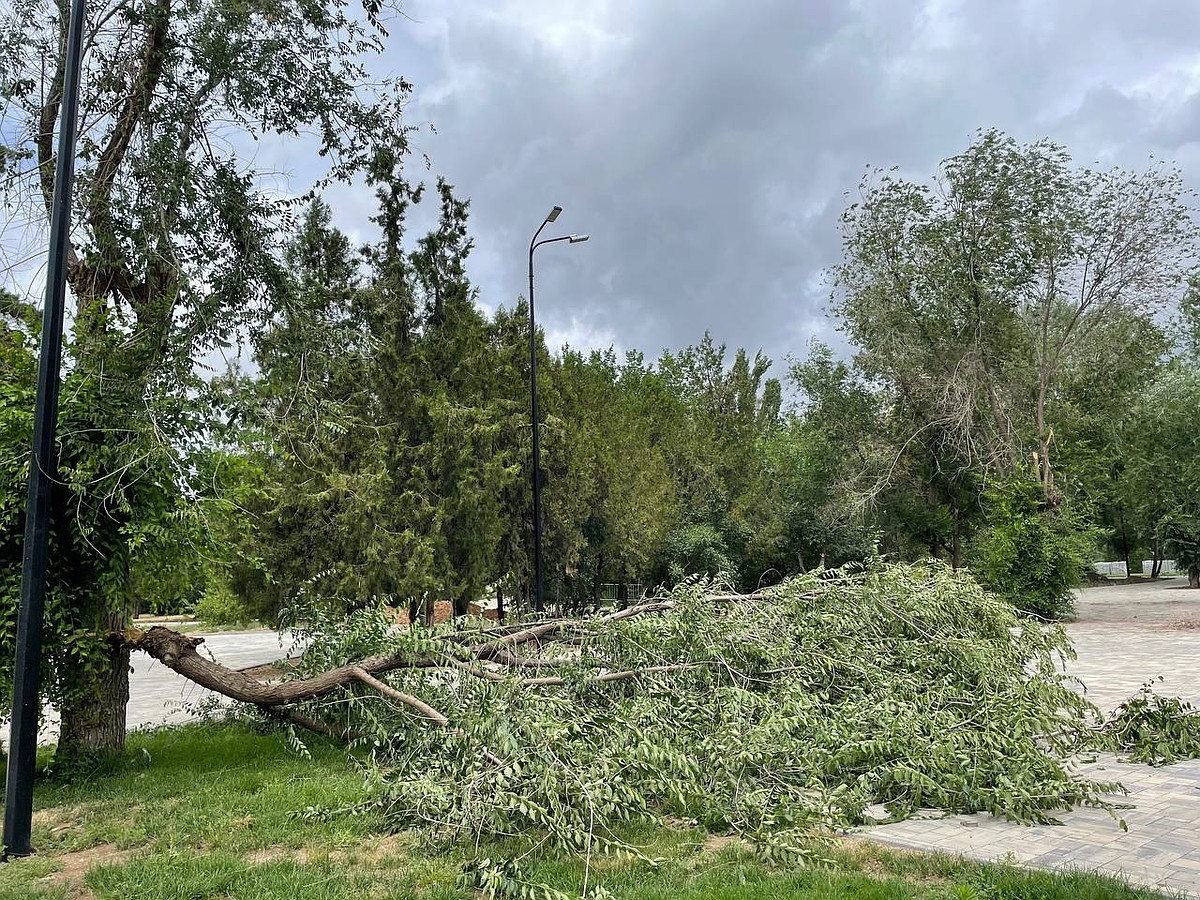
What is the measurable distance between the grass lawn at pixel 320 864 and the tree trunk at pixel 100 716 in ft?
2.06

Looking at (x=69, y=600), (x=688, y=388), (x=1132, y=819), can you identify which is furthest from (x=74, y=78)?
(x=688, y=388)

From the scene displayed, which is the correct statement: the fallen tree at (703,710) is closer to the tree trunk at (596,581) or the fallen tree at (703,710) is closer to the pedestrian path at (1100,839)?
the pedestrian path at (1100,839)

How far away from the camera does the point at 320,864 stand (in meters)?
4.96

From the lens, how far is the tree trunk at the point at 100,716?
733 cm

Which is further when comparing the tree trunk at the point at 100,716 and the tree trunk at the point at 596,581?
the tree trunk at the point at 596,581

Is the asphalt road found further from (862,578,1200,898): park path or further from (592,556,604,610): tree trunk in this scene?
(592,556,604,610): tree trunk

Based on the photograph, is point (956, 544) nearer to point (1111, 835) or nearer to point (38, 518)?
point (1111, 835)

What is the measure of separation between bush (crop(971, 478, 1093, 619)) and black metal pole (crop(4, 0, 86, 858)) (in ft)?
67.9

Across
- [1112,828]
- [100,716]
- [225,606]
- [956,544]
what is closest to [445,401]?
[225,606]

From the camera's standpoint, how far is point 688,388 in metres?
40.5

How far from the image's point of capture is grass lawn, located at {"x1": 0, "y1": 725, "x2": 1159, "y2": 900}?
14.4ft

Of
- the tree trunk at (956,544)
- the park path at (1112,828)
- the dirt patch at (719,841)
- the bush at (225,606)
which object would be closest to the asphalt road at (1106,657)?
the park path at (1112,828)

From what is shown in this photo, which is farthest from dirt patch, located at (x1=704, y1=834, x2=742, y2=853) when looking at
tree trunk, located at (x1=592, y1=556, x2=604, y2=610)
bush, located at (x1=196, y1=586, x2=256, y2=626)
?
tree trunk, located at (x1=592, y1=556, x2=604, y2=610)

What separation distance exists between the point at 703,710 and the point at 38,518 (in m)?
4.78
